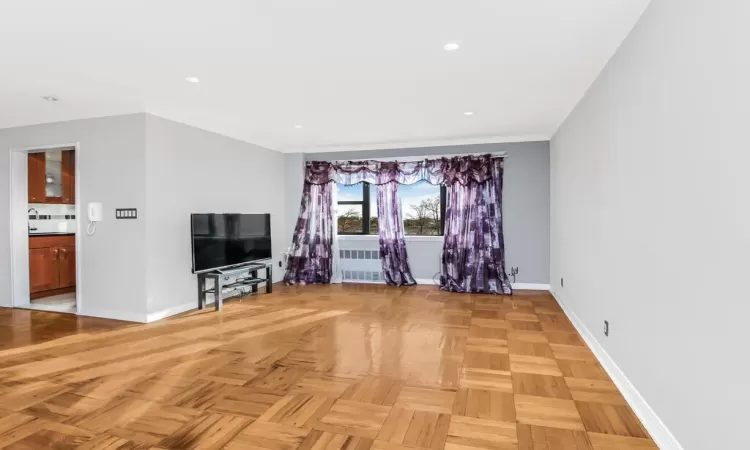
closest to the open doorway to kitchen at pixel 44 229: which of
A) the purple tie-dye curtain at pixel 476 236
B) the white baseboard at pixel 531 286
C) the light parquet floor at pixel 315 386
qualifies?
the light parquet floor at pixel 315 386

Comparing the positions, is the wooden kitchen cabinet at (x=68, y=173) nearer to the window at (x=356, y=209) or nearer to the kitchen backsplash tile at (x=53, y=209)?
the kitchen backsplash tile at (x=53, y=209)

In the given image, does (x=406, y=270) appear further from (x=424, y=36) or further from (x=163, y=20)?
(x=163, y=20)

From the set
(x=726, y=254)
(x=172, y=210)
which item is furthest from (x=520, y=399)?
(x=172, y=210)

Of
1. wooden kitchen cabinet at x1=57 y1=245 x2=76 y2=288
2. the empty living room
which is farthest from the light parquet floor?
wooden kitchen cabinet at x1=57 y1=245 x2=76 y2=288

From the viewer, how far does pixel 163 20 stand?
2395 mm

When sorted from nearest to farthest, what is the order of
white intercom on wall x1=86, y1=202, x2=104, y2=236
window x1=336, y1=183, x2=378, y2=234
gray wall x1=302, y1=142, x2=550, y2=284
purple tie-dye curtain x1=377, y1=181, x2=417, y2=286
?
white intercom on wall x1=86, y1=202, x2=104, y2=236 < gray wall x1=302, y1=142, x2=550, y2=284 < purple tie-dye curtain x1=377, y1=181, x2=417, y2=286 < window x1=336, y1=183, x2=378, y2=234

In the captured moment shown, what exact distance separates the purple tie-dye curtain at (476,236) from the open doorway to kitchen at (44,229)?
477 centimetres

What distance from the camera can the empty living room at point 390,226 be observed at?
1896 mm

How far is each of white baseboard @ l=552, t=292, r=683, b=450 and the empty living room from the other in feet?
0.06

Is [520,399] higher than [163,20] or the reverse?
the reverse

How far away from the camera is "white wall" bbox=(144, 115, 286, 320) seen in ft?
14.6

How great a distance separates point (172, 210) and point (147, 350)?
5.77 ft

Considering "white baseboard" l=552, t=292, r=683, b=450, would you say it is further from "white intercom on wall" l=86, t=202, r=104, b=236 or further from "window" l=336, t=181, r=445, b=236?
"white intercom on wall" l=86, t=202, r=104, b=236

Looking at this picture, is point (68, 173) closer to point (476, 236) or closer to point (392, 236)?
point (392, 236)
